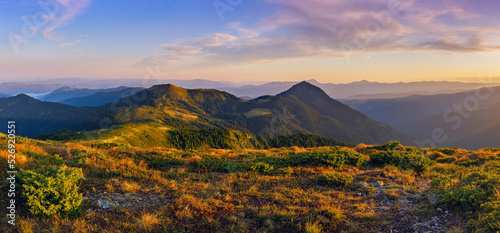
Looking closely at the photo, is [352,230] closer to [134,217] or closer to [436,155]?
[134,217]

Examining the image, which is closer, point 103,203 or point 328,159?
point 103,203

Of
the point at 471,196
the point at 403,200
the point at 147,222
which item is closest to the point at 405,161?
the point at 403,200

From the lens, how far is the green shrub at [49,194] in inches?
295

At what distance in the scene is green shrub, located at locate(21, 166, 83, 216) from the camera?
24.6 ft

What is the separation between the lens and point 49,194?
7.94m

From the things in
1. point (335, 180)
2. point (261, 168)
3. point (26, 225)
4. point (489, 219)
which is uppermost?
point (489, 219)

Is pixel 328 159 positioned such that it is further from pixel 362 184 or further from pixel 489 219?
pixel 489 219

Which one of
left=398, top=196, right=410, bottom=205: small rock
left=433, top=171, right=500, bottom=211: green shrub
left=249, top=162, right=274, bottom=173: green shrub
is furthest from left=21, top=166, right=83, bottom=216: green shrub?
left=433, top=171, right=500, bottom=211: green shrub

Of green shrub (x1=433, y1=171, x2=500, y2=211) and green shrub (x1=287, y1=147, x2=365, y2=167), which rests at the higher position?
green shrub (x1=433, y1=171, x2=500, y2=211)

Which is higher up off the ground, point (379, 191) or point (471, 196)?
point (471, 196)

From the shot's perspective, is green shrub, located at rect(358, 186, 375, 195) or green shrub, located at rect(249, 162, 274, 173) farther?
green shrub, located at rect(249, 162, 274, 173)

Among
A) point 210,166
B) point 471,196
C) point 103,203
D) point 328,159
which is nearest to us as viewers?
point 471,196

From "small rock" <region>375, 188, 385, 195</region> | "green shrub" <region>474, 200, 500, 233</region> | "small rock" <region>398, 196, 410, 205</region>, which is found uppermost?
"green shrub" <region>474, 200, 500, 233</region>

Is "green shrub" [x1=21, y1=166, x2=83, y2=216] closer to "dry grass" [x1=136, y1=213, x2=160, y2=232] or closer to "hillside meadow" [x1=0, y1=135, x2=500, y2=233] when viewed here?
"hillside meadow" [x1=0, y1=135, x2=500, y2=233]
